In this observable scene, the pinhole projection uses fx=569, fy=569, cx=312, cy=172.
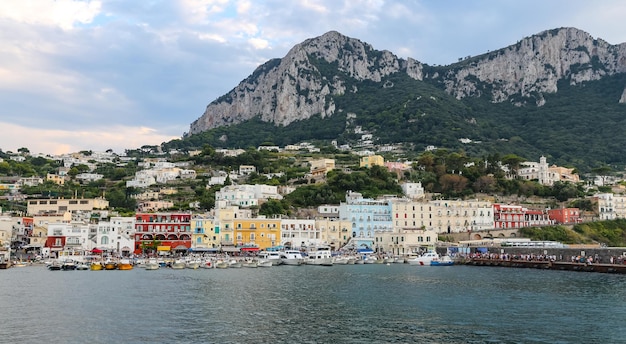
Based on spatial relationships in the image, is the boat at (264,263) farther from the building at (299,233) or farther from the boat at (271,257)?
the building at (299,233)

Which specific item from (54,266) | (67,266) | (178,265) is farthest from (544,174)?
(54,266)

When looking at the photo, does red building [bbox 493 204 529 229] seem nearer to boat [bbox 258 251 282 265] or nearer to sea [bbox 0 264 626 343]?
boat [bbox 258 251 282 265]

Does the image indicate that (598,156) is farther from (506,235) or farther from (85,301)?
(85,301)

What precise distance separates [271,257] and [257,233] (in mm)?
10332

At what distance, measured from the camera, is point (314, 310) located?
34250mm

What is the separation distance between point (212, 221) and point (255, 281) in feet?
114

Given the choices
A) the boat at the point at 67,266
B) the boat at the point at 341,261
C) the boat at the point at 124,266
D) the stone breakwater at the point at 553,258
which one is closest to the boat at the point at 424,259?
the stone breakwater at the point at 553,258

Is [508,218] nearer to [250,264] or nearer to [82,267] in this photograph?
[250,264]

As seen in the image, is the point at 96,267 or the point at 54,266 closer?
the point at 54,266

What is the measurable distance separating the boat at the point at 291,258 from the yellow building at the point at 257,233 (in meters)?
8.80

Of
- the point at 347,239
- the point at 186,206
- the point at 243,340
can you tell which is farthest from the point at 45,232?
the point at 243,340

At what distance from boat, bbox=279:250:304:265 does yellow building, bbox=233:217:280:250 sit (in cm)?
880

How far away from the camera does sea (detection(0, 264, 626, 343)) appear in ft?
88.4

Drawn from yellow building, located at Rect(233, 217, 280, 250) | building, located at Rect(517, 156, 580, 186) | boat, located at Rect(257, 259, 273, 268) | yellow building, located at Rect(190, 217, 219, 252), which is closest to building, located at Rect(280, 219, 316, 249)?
yellow building, located at Rect(233, 217, 280, 250)
